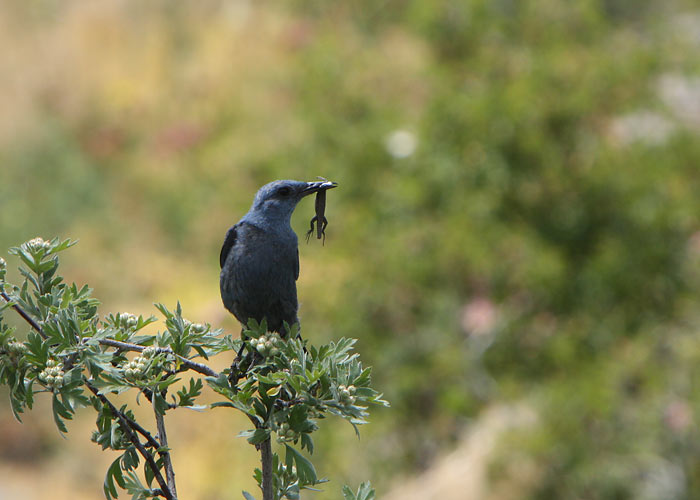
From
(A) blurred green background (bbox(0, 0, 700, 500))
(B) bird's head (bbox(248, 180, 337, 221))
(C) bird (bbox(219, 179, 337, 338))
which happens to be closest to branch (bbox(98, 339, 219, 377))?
(C) bird (bbox(219, 179, 337, 338))

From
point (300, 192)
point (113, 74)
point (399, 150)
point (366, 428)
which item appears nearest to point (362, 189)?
point (399, 150)

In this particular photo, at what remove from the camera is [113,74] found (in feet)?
52.3

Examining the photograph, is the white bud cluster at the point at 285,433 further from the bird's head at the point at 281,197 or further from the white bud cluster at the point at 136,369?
the bird's head at the point at 281,197

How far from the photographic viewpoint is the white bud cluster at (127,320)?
2.03m

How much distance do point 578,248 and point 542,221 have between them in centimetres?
50

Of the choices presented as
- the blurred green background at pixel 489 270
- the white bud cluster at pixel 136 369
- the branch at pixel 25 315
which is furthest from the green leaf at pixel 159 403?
the blurred green background at pixel 489 270

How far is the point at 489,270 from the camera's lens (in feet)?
27.3

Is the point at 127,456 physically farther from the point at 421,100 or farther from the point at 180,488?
the point at 421,100

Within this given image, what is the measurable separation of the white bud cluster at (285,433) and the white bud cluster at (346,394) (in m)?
0.15

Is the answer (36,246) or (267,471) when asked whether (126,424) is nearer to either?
(267,471)

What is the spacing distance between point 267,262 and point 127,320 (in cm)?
57

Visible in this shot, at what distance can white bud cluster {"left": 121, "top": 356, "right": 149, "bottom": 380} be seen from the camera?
185 centimetres

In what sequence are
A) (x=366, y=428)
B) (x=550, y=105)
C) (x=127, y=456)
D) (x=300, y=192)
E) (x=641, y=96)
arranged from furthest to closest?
(x=641, y=96) < (x=550, y=105) < (x=366, y=428) < (x=300, y=192) < (x=127, y=456)

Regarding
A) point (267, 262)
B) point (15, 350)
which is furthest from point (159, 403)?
point (267, 262)
